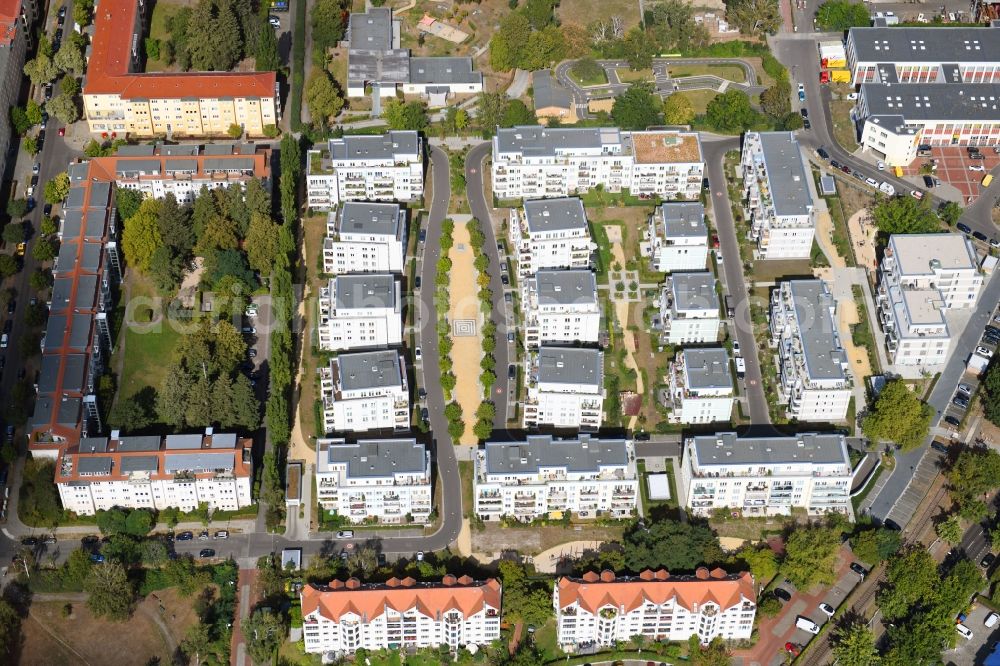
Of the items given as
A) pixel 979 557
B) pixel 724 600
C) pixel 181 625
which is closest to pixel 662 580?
pixel 724 600

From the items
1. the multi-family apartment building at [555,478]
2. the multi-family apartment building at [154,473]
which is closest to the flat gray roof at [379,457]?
the multi-family apartment building at [555,478]

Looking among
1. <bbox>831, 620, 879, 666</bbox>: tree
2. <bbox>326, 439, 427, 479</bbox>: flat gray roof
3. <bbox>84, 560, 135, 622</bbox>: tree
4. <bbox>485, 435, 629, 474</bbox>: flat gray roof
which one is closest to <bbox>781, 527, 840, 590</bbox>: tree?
<bbox>831, 620, 879, 666</bbox>: tree

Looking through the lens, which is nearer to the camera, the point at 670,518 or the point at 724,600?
the point at 724,600

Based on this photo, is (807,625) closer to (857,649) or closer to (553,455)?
(857,649)

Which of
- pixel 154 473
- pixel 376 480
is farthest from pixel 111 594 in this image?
pixel 376 480

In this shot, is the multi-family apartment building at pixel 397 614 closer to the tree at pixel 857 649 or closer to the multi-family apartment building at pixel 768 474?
the multi-family apartment building at pixel 768 474

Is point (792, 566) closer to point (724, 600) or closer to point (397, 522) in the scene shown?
point (724, 600)
